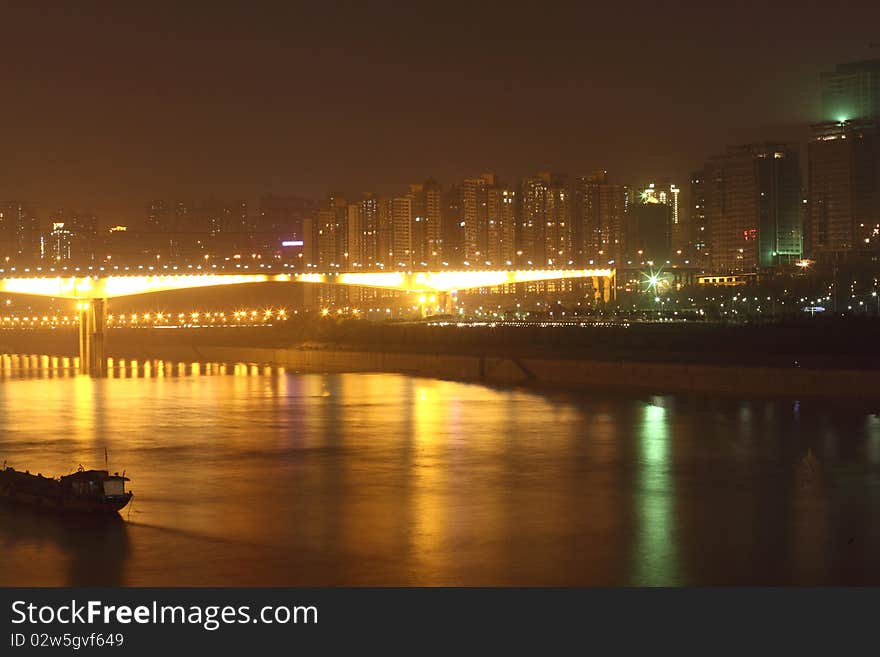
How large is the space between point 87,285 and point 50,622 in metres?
59.9

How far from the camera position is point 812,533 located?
17.1 meters

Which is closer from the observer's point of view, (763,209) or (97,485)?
(97,485)

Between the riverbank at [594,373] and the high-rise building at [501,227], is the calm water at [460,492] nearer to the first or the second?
the riverbank at [594,373]

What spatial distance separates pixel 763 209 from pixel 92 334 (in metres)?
88.4

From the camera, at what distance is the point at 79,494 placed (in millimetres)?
18062

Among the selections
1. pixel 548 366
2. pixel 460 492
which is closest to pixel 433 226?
pixel 548 366

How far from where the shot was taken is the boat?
58.7ft

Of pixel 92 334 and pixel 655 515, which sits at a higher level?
pixel 92 334

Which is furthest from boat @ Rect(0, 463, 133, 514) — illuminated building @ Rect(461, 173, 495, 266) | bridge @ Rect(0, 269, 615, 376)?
illuminated building @ Rect(461, 173, 495, 266)

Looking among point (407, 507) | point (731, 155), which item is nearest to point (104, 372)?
point (407, 507)

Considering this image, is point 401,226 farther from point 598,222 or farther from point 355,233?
point 598,222

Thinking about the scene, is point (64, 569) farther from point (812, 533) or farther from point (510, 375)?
point (510, 375)

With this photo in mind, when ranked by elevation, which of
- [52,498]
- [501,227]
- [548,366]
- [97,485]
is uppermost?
[501,227]

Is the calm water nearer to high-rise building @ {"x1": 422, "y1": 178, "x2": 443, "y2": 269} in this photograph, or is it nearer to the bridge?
the bridge
